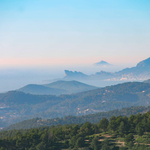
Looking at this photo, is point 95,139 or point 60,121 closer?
point 95,139

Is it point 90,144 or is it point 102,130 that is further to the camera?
point 102,130

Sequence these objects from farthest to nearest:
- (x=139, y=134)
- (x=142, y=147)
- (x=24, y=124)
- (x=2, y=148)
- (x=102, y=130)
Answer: (x=24, y=124) → (x=102, y=130) → (x=139, y=134) → (x=2, y=148) → (x=142, y=147)

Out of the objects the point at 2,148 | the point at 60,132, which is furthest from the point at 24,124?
the point at 2,148

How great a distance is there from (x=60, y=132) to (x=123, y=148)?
18.7 meters

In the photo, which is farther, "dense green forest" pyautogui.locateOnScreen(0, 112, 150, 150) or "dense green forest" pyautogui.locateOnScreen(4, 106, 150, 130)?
"dense green forest" pyautogui.locateOnScreen(4, 106, 150, 130)

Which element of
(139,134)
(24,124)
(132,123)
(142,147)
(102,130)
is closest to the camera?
(142,147)

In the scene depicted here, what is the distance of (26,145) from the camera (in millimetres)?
48156

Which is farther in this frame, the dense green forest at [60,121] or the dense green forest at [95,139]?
the dense green forest at [60,121]

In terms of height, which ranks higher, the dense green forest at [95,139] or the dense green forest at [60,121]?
the dense green forest at [95,139]

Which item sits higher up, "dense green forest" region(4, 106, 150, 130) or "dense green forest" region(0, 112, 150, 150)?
"dense green forest" region(0, 112, 150, 150)

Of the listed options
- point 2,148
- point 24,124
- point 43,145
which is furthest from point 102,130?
point 24,124

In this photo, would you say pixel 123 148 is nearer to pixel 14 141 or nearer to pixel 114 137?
pixel 114 137

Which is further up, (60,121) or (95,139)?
(95,139)

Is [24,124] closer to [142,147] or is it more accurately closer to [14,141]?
[14,141]
